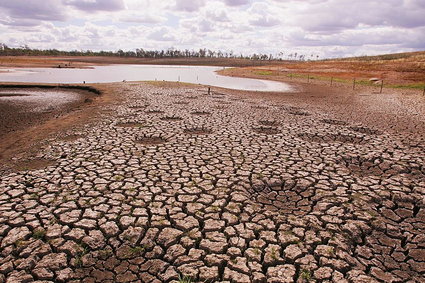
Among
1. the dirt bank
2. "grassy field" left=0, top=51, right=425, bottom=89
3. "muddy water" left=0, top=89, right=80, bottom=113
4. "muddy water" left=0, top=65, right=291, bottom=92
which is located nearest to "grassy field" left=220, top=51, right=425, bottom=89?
"grassy field" left=0, top=51, right=425, bottom=89

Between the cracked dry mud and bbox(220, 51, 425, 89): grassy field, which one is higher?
bbox(220, 51, 425, 89): grassy field

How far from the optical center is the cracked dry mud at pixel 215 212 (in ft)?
10.7

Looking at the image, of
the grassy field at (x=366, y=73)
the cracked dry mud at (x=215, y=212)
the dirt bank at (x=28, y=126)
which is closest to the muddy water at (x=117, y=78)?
the grassy field at (x=366, y=73)

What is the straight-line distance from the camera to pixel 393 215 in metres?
4.46

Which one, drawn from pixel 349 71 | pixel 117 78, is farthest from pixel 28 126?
pixel 349 71

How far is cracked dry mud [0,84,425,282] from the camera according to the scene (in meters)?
3.27

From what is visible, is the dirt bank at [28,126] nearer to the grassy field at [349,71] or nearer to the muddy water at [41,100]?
the muddy water at [41,100]

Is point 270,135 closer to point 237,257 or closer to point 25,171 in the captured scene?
point 237,257

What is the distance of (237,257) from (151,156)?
3.86 metres

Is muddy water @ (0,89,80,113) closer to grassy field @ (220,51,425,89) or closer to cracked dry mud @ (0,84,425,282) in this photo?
cracked dry mud @ (0,84,425,282)

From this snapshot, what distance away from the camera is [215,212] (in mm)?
4367

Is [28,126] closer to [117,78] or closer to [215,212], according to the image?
[215,212]

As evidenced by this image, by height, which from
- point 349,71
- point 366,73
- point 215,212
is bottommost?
point 215,212

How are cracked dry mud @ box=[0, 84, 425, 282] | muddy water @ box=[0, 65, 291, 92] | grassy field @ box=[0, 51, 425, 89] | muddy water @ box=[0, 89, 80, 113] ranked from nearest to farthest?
1. cracked dry mud @ box=[0, 84, 425, 282]
2. muddy water @ box=[0, 89, 80, 113]
3. muddy water @ box=[0, 65, 291, 92]
4. grassy field @ box=[0, 51, 425, 89]
